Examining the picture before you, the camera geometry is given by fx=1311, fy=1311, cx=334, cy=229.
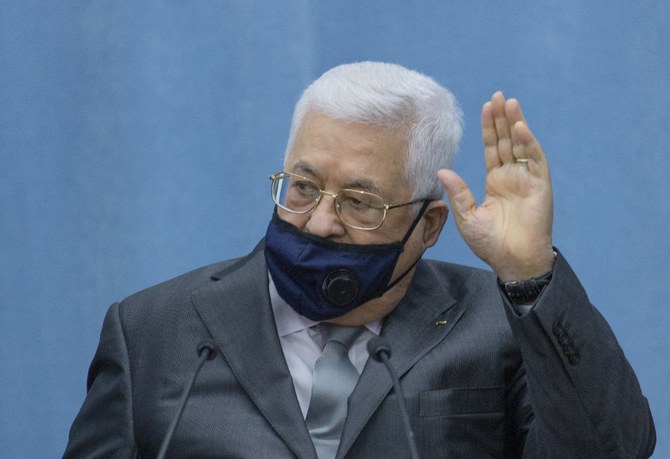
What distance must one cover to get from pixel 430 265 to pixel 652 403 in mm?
833

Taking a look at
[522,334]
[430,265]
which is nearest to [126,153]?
[430,265]

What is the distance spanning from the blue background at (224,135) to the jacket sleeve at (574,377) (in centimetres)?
98

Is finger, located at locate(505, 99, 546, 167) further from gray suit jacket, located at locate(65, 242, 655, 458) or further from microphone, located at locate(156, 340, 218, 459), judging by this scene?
microphone, located at locate(156, 340, 218, 459)

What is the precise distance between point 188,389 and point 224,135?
1152 mm

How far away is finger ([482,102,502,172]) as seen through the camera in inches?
88.7

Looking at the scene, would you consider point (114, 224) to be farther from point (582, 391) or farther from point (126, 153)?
point (582, 391)

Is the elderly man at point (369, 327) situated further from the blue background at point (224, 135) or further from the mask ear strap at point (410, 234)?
the blue background at point (224, 135)

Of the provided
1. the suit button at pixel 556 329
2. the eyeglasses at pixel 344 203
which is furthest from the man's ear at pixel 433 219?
the suit button at pixel 556 329

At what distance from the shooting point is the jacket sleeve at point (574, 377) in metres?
2.18

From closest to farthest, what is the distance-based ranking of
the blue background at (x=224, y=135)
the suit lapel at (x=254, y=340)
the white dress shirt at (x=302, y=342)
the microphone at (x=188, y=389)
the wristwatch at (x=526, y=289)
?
the microphone at (x=188, y=389) → the wristwatch at (x=526, y=289) → the suit lapel at (x=254, y=340) → the white dress shirt at (x=302, y=342) → the blue background at (x=224, y=135)

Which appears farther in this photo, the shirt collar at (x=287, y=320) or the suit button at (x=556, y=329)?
the shirt collar at (x=287, y=320)

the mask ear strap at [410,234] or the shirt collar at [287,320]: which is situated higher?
the mask ear strap at [410,234]

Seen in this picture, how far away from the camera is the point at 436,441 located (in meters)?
2.39

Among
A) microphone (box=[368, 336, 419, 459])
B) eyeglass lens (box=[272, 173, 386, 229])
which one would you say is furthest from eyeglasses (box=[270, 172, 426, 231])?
microphone (box=[368, 336, 419, 459])
